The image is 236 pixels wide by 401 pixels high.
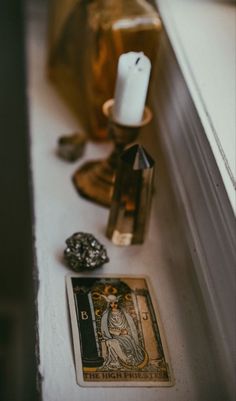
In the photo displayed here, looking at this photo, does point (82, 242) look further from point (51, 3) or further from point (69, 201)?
point (51, 3)

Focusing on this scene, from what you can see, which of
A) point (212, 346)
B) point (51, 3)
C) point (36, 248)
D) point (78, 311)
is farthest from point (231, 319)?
point (51, 3)

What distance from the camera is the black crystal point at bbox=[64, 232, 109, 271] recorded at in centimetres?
86

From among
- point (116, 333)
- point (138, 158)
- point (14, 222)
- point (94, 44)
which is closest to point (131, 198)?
point (138, 158)

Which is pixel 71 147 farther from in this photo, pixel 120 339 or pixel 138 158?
pixel 120 339

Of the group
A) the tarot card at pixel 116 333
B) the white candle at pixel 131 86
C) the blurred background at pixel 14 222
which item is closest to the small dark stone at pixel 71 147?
the white candle at pixel 131 86

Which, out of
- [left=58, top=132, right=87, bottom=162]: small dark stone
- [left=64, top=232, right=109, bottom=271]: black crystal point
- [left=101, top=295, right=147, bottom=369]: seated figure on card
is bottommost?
[left=101, top=295, right=147, bottom=369]: seated figure on card

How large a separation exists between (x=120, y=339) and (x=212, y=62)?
0.44 metres

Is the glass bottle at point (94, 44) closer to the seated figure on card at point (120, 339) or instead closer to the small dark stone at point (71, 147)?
the small dark stone at point (71, 147)

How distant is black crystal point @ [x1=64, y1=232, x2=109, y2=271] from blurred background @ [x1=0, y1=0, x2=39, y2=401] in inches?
23.7

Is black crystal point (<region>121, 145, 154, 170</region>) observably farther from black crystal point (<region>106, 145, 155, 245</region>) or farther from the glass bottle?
the glass bottle

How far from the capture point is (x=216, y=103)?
34.9 inches

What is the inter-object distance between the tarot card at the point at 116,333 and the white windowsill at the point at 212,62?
0.20m

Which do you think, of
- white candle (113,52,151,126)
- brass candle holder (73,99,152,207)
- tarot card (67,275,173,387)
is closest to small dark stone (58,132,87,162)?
brass candle holder (73,99,152,207)

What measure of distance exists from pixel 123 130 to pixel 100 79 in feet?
0.53
